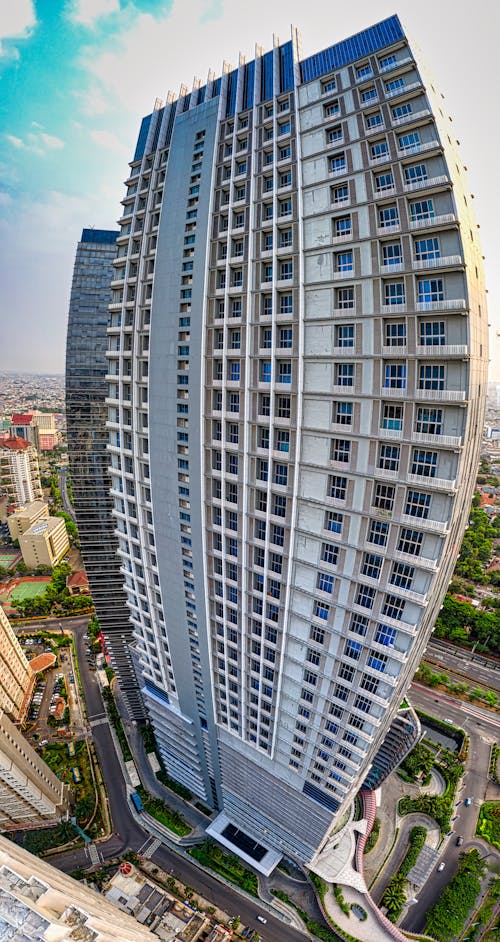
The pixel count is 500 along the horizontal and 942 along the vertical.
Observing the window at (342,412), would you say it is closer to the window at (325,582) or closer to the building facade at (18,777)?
the window at (325,582)

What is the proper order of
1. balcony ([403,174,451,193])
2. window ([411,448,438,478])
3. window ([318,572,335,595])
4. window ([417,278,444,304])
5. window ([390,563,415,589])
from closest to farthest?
balcony ([403,174,451,193]), window ([417,278,444,304]), window ([411,448,438,478]), window ([390,563,415,589]), window ([318,572,335,595])

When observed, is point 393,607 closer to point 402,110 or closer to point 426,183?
point 426,183

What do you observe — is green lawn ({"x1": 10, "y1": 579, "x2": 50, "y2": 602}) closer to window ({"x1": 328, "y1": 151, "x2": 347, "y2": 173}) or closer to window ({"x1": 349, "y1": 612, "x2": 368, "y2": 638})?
window ({"x1": 349, "y1": 612, "x2": 368, "y2": 638})

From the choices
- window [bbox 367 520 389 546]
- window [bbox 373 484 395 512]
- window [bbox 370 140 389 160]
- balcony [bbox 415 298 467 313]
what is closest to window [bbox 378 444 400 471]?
window [bbox 373 484 395 512]

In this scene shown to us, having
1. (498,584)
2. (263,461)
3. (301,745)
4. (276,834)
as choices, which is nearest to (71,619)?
(276,834)

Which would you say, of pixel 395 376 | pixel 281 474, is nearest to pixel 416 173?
pixel 395 376
